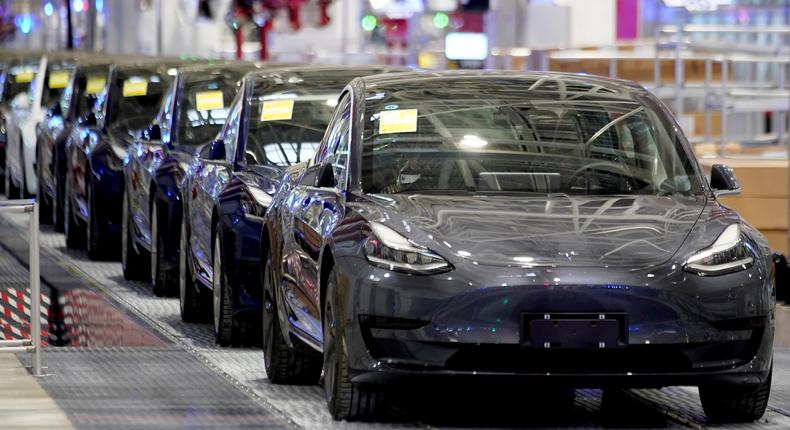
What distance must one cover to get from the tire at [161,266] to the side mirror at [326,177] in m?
5.25

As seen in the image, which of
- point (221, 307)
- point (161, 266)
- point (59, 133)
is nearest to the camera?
point (221, 307)

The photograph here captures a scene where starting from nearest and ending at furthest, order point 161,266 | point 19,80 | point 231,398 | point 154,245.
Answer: point 231,398, point 161,266, point 154,245, point 19,80

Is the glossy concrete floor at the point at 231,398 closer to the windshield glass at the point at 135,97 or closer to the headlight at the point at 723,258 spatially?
the headlight at the point at 723,258

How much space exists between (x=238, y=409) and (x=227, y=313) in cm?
242

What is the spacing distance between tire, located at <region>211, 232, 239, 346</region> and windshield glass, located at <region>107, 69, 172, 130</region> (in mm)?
6585

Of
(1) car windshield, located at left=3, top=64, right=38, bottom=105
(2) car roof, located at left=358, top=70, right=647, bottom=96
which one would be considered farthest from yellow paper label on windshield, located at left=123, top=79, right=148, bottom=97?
(2) car roof, located at left=358, top=70, right=647, bottom=96

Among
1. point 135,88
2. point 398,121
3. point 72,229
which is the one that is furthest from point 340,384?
point 72,229

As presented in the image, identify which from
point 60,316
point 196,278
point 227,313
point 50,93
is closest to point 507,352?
point 227,313

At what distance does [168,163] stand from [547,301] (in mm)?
6917

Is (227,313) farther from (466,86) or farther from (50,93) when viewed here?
(50,93)

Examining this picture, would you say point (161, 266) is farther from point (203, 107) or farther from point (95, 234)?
point (95, 234)

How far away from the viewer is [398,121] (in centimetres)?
889

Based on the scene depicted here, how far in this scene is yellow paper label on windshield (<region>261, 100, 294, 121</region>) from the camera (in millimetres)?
12008

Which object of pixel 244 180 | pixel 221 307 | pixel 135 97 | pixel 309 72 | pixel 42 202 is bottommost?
pixel 42 202
